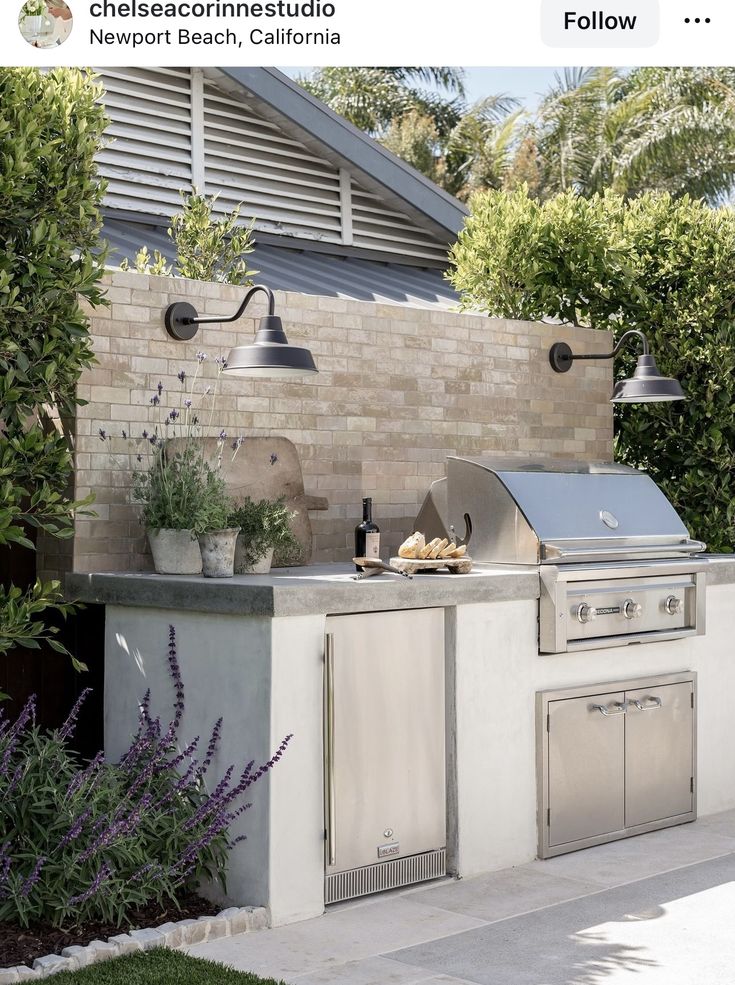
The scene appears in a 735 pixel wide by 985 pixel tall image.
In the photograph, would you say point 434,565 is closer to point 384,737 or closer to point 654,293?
point 384,737

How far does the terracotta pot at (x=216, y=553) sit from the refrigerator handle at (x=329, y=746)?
0.64 metres

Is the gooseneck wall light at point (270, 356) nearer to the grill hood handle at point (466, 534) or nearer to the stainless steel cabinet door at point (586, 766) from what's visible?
the grill hood handle at point (466, 534)

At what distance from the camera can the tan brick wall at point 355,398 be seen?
573 centimetres

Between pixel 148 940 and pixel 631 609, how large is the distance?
2704 millimetres

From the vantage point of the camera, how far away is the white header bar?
404 cm

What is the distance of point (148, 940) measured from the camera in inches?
170

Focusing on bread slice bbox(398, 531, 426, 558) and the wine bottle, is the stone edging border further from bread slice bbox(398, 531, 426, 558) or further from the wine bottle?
the wine bottle

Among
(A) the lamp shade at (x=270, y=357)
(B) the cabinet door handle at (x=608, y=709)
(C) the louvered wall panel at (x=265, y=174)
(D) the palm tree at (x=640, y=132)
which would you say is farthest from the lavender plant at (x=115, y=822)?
(D) the palm tree at (x=640, y=132)

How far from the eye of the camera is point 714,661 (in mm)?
6547

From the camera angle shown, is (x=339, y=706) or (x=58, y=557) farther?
(x=58, y=557)

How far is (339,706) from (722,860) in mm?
1969

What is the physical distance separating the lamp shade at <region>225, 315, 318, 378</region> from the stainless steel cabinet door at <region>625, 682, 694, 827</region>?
2.22m

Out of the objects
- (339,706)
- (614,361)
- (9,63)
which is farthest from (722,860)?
(9,63)

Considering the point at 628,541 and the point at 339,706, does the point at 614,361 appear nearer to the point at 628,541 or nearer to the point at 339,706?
the point at 628,541
